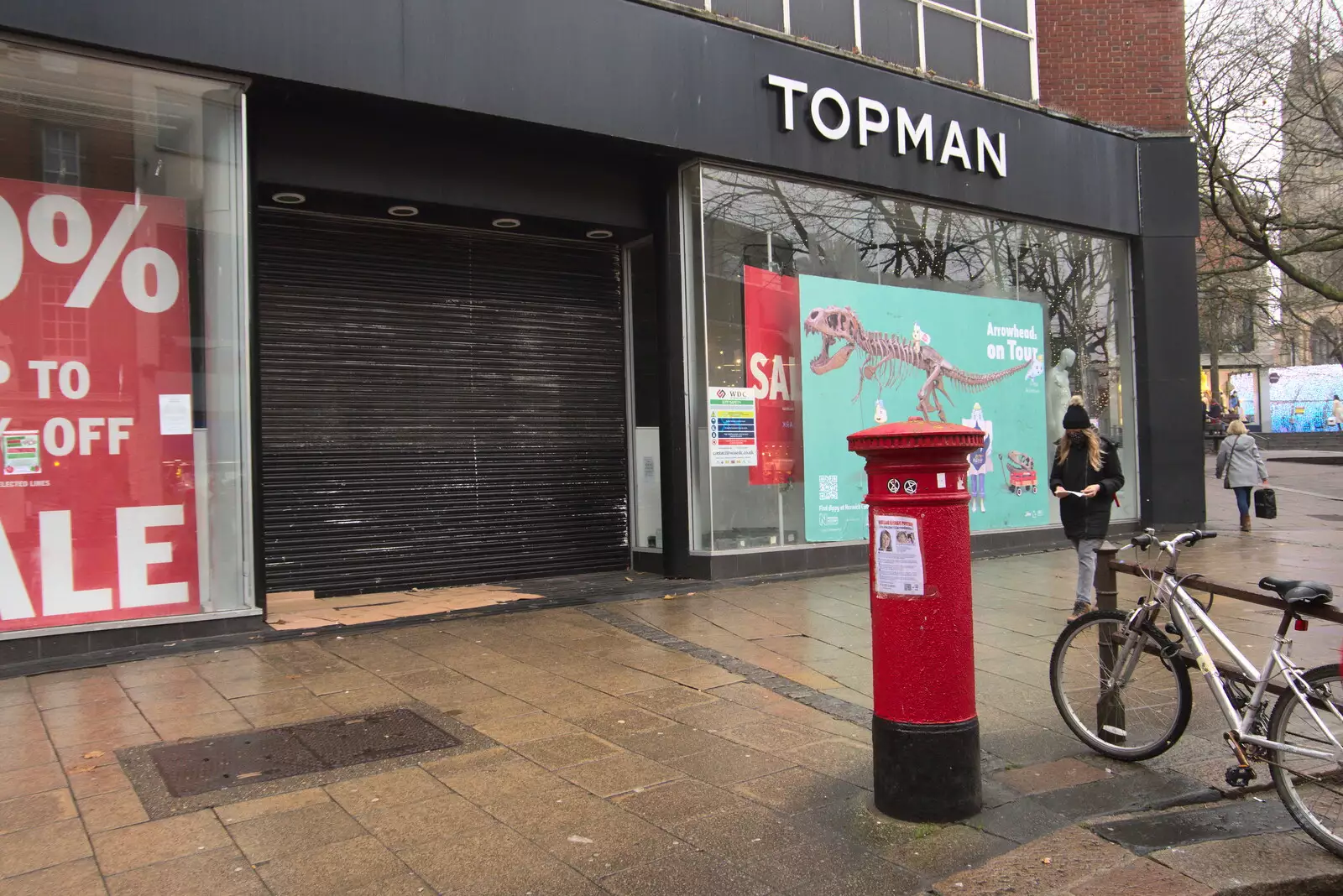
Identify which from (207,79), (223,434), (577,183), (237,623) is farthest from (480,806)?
(577,183)

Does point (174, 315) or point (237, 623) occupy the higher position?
point (174, 315)

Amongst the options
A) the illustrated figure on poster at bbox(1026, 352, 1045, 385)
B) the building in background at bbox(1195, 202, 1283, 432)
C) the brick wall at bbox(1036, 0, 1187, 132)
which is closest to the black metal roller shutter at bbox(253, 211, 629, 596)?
the illustrated figure on poster at bbox(1026, 352, 1045, 385)

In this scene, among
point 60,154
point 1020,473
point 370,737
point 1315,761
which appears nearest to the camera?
point 1315,761

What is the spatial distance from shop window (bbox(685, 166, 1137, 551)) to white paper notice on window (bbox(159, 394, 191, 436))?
4671 mm

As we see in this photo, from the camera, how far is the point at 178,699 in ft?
18.9

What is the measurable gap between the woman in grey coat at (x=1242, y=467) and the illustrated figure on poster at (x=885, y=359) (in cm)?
518

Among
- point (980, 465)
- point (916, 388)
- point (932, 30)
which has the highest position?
point (932, 30)

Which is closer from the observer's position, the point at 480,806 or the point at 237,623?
the point at 480,806

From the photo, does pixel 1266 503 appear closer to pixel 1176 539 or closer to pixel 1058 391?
pixel 1058 391

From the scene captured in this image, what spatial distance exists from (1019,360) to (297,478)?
9.08m

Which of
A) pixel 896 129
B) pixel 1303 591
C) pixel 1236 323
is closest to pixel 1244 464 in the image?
pixel 896 129

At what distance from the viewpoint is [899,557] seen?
13.2 ft

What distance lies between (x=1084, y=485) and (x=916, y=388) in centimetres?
359

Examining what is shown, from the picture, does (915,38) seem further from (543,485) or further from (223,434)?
(223,434)
